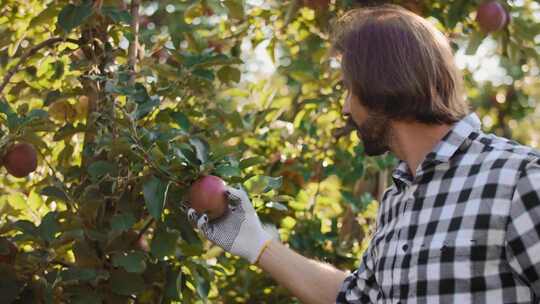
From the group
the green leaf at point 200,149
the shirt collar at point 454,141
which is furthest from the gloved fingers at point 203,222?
the shirt collar at point 454,141

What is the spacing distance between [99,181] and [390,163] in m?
1.12

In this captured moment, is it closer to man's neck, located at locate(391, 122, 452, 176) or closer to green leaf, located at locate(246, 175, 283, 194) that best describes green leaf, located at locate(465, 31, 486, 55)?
green leaf, located at locate(246, 175, 283, 194)

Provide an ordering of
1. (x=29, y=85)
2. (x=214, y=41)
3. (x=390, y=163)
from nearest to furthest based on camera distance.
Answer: (x=29, y=85)
(x=214, y=41)
(x=390, y=163)

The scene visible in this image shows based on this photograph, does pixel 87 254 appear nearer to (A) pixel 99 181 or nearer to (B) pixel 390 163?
(A) pixel 99 181

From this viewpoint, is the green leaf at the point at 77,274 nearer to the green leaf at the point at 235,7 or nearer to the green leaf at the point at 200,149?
the green leaf at the point at 200,149

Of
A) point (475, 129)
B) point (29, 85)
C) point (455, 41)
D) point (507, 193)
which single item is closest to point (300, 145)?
point (455, 41)

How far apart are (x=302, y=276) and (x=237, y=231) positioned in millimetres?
160

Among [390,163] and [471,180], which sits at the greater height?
[471,180]

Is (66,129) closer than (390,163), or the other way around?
(66,129)

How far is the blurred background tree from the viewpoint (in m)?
1.97

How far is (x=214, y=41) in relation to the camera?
8.83 ft

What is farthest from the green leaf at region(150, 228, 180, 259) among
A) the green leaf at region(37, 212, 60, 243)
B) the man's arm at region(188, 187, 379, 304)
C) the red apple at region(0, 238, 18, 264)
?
the red apple at region(0, 238, 18, 264)

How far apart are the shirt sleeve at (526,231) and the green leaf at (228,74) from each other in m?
1.18

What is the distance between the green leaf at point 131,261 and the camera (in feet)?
6.47
